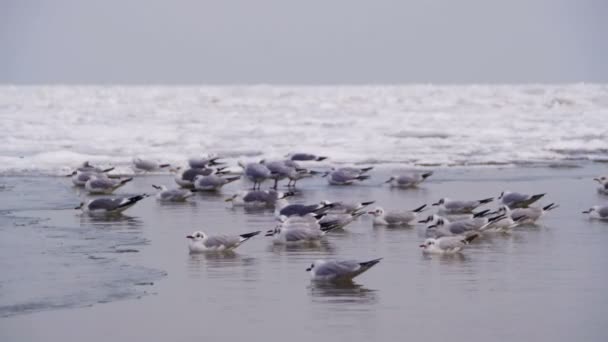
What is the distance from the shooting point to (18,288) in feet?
26.2

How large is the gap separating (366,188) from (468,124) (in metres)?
16.9

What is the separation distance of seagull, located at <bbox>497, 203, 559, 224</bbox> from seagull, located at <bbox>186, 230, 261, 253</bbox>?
10.3 ft

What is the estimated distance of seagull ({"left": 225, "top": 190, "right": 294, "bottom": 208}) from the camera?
45.1 ft

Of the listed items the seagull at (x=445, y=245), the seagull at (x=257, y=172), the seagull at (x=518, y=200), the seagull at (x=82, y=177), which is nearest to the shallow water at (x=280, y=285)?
the seagull at (x=445, y=245)

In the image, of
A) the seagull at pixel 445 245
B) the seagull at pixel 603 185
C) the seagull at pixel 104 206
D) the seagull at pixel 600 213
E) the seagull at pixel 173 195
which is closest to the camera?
the seagull at pixel 445 245

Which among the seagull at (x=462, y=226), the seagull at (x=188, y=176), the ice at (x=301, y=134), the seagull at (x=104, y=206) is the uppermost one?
the ice at (x=301, y=134)

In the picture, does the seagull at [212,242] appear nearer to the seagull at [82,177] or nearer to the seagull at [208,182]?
the seagull at [208,182]

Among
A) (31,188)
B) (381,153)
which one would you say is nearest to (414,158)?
(381,153)

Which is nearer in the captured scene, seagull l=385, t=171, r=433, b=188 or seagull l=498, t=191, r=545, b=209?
seagull l=498, t=191, r=545, b=209

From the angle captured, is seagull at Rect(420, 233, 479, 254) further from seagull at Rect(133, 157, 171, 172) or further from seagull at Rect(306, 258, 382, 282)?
seagull at Rect(133, 157, 171, 172)

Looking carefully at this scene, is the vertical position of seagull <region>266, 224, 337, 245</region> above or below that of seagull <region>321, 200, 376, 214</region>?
below

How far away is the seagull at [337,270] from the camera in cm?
809

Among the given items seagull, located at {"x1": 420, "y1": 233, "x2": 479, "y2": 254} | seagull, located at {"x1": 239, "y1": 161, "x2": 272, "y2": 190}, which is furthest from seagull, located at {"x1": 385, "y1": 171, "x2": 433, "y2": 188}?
seagull, located at {"x1": 420, "y1": 233, "x2": 479, "y2": 254}

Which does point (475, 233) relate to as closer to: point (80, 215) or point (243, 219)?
point (243, 219)
